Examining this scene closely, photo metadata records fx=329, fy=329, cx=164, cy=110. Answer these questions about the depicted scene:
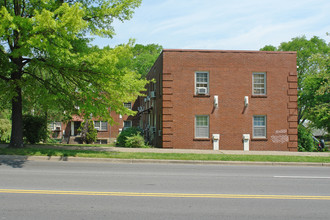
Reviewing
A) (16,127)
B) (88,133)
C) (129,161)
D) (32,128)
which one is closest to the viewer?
(129,161)

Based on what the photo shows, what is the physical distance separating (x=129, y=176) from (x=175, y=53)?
13340 mm

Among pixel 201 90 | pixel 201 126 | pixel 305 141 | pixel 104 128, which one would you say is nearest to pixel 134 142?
pixel 201 126

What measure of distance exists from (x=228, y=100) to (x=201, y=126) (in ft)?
8.15

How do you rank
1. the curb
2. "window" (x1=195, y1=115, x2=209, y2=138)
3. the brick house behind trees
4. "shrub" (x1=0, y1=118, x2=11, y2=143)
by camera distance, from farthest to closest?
the brick house behind trees → "shrub" (x1=0, y1=118, x2=11, y2=143) → "window" (x1=195, y1=115, x2=209, y2=138) → the curb

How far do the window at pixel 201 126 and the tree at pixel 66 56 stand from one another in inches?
253

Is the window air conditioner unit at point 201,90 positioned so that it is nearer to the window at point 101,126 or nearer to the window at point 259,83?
the window at point 259,83

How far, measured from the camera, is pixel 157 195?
7117 mm

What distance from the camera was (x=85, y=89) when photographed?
47.5ft

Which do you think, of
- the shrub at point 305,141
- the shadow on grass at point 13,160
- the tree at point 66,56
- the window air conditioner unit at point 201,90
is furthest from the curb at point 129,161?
the shrub at point 305,141

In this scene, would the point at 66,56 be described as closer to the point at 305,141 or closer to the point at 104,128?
the point at 305,141

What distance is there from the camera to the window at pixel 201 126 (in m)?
21.6

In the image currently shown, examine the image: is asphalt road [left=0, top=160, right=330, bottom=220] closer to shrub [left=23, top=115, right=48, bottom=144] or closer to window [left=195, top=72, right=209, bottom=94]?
shrub [left=23, top=115, right=48, bottom=144]

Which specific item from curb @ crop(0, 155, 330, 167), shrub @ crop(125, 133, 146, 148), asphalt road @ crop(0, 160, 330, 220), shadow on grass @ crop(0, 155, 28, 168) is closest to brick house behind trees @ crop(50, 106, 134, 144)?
shrub @ crop(125, 133, 146, 148)

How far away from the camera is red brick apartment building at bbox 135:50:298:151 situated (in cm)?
2148
